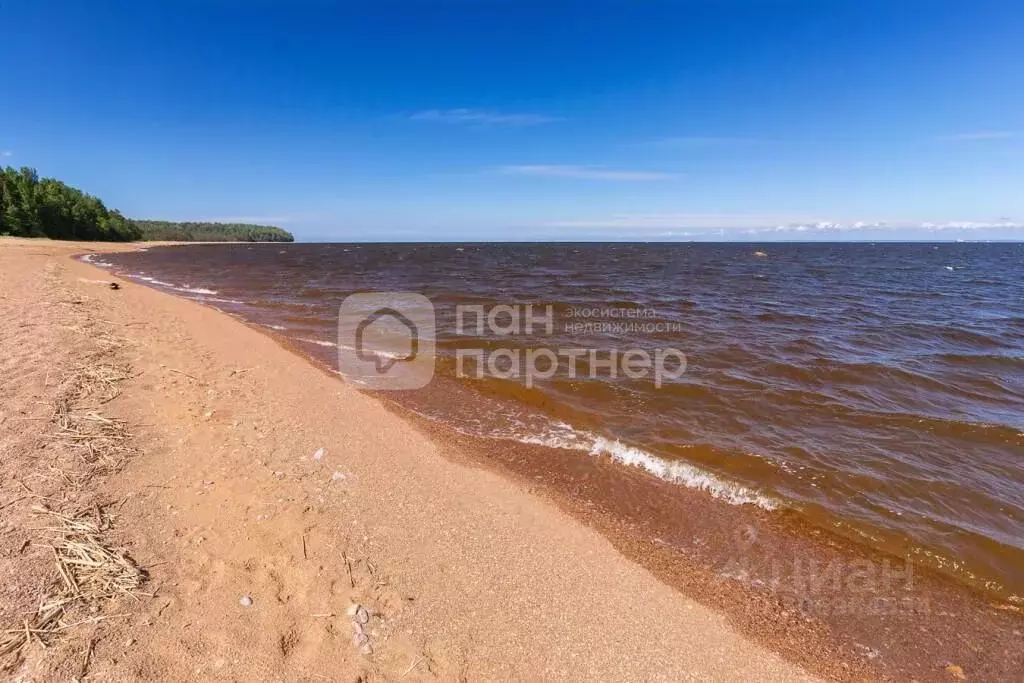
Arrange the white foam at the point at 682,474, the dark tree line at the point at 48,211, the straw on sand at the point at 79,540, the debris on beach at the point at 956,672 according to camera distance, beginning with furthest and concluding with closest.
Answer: the dark tree line at the point at 48,211, the white foam at the point at 682,474, the debris on beach at the point at 956,672, the straw on sand at the point at 79,540

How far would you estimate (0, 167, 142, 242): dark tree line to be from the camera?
57125 mm

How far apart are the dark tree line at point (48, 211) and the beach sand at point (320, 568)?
78280 millimetres

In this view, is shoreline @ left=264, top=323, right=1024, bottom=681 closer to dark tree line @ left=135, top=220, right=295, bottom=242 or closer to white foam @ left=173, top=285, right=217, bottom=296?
white foam @ left=173, top=285, right=217, bottom=296

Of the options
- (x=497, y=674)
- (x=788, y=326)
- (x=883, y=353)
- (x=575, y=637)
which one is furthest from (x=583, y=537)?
(x=788, y=326)

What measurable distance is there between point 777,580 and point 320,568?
13.5 ft

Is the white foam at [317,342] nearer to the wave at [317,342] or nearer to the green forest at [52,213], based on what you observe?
the wave at [317,342]

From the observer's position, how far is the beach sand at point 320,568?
2.75m

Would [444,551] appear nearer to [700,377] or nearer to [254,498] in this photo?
[254,498]

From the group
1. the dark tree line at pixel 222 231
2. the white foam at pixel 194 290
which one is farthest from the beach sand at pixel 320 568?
the dark tree line at pixel 222 231

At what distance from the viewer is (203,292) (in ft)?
71.0

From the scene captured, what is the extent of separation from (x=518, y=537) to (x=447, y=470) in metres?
1.56


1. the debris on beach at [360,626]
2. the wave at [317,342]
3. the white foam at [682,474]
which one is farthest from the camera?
the wave at [317,342]

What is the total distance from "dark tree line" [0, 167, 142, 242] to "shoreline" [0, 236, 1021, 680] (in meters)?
83.2

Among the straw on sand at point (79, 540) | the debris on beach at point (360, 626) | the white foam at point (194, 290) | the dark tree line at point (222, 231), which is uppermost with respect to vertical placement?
the dark tree line at point (222, 231)
